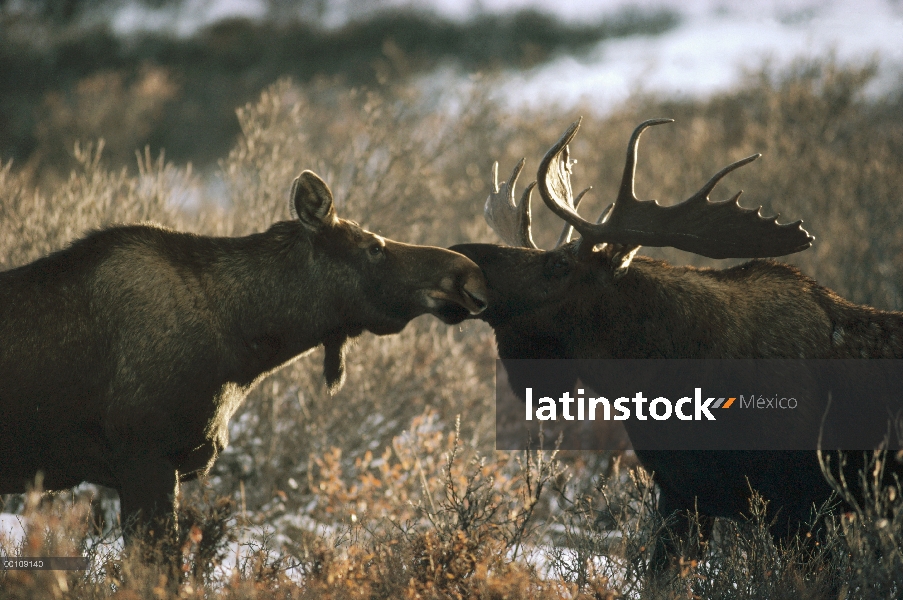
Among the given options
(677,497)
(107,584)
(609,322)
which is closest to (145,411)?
(107,584)

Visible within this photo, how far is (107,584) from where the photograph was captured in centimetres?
367

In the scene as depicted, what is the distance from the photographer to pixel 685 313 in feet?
14.7

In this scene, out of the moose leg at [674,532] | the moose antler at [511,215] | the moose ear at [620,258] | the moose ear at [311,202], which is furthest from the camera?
the moose antler at [511,215]

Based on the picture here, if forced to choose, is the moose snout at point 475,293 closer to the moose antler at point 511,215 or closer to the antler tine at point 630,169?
the antler tine at point 630,169

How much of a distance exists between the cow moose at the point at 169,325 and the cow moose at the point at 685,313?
0.49 metres

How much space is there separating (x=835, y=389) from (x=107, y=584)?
3.30 metres

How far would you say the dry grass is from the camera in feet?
12.9

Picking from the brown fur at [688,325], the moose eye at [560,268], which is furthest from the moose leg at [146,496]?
the moose eye at [560,268]
